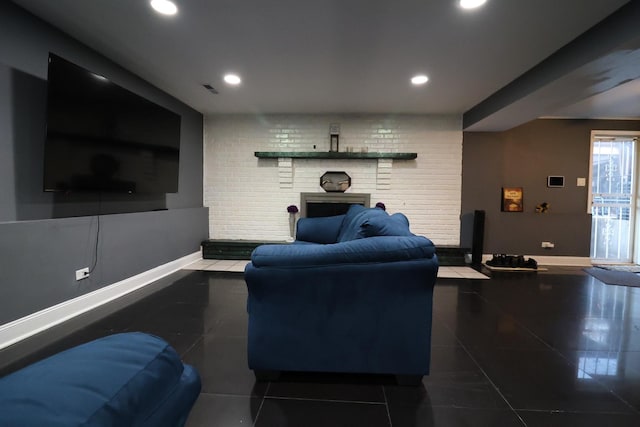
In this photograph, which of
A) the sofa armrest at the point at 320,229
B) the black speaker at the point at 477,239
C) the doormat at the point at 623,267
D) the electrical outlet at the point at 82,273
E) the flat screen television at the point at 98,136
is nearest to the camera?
the flat screen television at the point at 98,136

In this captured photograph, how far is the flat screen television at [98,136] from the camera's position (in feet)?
7.27

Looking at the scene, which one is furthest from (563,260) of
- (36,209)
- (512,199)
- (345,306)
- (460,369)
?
(36,209)

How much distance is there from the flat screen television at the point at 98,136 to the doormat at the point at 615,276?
5.69 m

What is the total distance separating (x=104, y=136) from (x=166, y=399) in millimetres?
2781

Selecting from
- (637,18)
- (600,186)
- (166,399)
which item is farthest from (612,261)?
(166,399)

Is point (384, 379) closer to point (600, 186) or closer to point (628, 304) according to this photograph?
point (628, 304)

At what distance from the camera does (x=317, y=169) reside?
16.1ft

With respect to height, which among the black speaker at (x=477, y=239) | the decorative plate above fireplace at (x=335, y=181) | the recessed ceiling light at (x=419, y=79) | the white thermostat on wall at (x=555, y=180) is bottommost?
the black speaker at (x=477, y=239)

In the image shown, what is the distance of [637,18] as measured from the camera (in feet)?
6.37

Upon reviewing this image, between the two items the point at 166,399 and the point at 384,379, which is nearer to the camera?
the point at 166,399

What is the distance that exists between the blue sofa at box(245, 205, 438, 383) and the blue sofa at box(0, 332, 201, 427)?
0.91 metres

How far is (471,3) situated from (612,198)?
5.00 meters

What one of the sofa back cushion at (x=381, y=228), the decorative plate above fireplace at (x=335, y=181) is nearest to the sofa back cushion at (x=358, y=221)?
the sofa back cushion at (x=381, y=228)

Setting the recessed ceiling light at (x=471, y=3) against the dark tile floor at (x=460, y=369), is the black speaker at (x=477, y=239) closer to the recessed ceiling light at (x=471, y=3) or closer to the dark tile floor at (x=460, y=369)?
the dark tile floor at (x=460, y=369)
